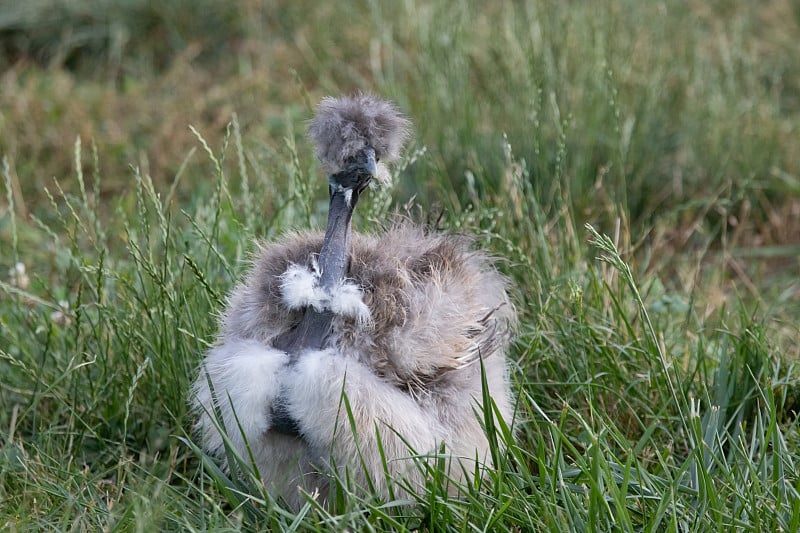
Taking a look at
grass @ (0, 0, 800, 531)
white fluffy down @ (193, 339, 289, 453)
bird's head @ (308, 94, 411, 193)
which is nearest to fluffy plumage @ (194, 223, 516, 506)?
white fluffy down @ (193, 339, 289, 453)

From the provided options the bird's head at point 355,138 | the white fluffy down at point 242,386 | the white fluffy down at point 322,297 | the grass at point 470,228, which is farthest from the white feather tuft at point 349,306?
the grass at point 470,228

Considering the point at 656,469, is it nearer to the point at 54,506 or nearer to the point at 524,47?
the point at 54,506

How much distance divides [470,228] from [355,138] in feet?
3.54

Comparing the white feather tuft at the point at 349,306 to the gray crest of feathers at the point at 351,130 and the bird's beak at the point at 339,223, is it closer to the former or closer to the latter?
the bird's beak at the point at 339,223

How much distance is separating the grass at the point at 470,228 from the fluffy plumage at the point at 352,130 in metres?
0.57

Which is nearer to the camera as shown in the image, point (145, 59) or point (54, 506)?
point (54, 506)

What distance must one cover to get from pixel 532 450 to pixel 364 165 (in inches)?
42.8

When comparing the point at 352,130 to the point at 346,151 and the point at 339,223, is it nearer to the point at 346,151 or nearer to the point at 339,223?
the point at 346,151

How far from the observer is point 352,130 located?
2512 millimetres

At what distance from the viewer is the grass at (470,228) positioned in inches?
101

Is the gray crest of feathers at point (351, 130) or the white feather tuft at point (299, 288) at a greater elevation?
the gray crest of feathers at point (351, 130)

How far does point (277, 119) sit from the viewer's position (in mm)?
5797

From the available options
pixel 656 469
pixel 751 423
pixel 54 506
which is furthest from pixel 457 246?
pixel 54 506

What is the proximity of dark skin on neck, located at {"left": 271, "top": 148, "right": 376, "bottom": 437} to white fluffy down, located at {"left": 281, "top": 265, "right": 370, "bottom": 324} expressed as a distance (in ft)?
0.05
